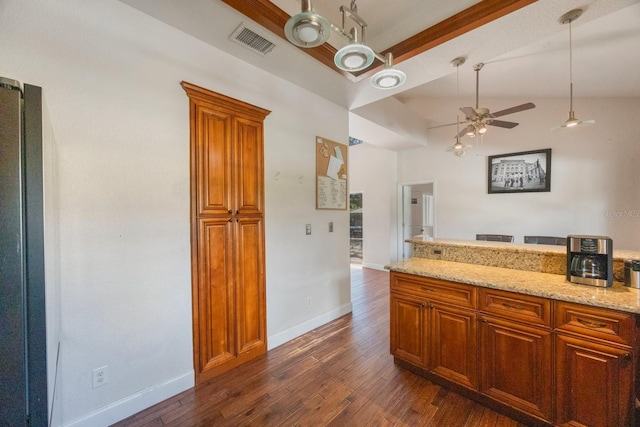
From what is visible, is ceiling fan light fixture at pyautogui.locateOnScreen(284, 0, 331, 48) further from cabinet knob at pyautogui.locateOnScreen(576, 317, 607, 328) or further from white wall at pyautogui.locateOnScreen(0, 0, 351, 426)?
cabinet knob at pyautogui.locateOnScreen(576, 317, 607, 328)

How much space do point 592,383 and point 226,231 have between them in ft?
8.57

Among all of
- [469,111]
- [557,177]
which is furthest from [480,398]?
[557,177]

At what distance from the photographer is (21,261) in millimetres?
822

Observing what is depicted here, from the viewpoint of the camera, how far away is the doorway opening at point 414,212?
19.6 feet

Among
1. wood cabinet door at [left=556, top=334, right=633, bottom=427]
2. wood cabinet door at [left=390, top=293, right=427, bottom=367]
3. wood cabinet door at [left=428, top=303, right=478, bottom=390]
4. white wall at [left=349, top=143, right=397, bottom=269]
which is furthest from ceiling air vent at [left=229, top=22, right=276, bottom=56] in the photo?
white wall at [left=349, top=143, right=397, bottom=269]

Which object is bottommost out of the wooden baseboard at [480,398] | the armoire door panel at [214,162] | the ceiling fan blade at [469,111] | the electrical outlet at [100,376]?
the wooden baseboard at [480,398]

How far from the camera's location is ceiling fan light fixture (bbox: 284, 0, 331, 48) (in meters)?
1.25

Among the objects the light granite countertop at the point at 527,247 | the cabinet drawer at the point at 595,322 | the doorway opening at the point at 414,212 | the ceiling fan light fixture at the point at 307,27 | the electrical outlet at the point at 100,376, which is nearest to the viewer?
the ceiling fan light fixture at the point at 307,27

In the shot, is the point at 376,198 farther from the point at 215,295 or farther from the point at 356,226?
the point at 215,295

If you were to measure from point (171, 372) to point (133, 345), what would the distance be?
380 millimetres

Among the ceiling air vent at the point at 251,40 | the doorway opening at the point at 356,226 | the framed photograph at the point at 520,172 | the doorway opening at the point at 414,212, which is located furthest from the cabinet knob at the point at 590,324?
the doorway opening at the point at 356,226

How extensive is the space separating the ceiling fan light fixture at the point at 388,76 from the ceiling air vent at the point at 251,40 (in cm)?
105

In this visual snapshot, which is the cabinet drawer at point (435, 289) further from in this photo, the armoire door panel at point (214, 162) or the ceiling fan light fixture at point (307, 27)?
the ceiling fan light fixture at point (307, 27)

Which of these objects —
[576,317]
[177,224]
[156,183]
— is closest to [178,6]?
[156,183]
